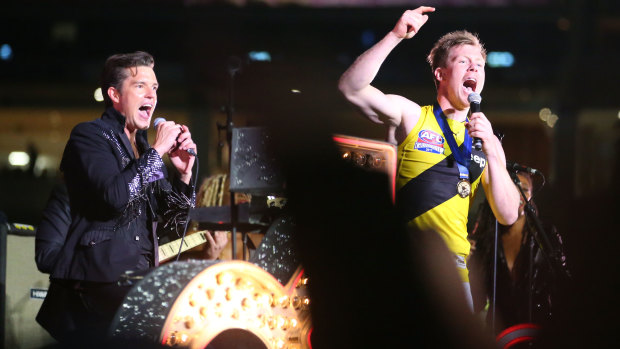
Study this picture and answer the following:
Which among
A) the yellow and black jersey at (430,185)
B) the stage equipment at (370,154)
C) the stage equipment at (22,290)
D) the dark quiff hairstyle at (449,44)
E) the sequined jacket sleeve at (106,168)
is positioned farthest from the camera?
the stage equipment at (22,290)

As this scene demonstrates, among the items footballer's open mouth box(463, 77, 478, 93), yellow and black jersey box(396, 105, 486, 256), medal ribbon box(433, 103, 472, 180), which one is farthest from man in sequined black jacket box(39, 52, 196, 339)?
footballer's open mouth box(463, 77, 478, 93)

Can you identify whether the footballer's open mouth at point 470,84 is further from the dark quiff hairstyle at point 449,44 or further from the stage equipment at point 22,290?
the stage equipment at point 22,290

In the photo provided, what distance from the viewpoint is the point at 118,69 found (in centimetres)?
292

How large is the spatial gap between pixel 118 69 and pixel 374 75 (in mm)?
1023

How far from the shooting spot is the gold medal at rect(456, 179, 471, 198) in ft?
10.2

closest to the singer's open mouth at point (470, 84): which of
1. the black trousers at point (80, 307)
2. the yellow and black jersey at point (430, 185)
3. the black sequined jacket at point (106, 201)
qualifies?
the yellow and black jersey at point (430, 185)

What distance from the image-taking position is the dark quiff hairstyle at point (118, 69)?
9.61ft

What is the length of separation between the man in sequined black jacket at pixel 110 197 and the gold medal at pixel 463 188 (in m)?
1.12

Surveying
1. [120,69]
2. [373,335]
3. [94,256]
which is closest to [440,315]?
[373,335]

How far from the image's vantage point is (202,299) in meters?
2.38

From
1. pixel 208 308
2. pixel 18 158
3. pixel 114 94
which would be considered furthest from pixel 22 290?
pixel 18 158

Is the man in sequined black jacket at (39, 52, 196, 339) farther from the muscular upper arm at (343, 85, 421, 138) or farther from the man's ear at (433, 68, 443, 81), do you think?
the man's ear at (433, 68, 443, 81)

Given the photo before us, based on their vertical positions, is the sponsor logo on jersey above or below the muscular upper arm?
below

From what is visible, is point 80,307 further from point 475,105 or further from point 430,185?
point 475,105
